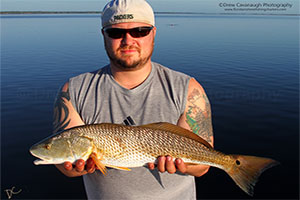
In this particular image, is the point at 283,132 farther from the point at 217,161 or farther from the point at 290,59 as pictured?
the point at 290,59

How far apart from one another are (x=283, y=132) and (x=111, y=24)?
10.7m

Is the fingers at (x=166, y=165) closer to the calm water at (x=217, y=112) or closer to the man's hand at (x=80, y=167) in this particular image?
the man's hand at (x=80, y=167)

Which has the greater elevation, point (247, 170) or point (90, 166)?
point (90, 166)

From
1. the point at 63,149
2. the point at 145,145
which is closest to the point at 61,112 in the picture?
the point at 63,149

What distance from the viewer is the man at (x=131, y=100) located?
3570 mm

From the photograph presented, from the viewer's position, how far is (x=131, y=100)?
361cm

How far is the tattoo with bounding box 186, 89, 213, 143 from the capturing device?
12.1 feet

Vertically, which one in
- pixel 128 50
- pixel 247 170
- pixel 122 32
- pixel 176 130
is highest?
pixel 122 32

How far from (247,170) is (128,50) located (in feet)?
8.49

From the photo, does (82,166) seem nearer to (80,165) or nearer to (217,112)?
(80,165)

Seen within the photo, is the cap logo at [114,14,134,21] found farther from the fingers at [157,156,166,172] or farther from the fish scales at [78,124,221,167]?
the fingers at [157,156,166,172]

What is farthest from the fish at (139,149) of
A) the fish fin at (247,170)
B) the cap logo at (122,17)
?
the cap logo at (122,17)

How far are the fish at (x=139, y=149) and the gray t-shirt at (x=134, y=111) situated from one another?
0.19 metres

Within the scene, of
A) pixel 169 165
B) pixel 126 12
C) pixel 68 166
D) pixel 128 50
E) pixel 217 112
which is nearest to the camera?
pixel 169 165
